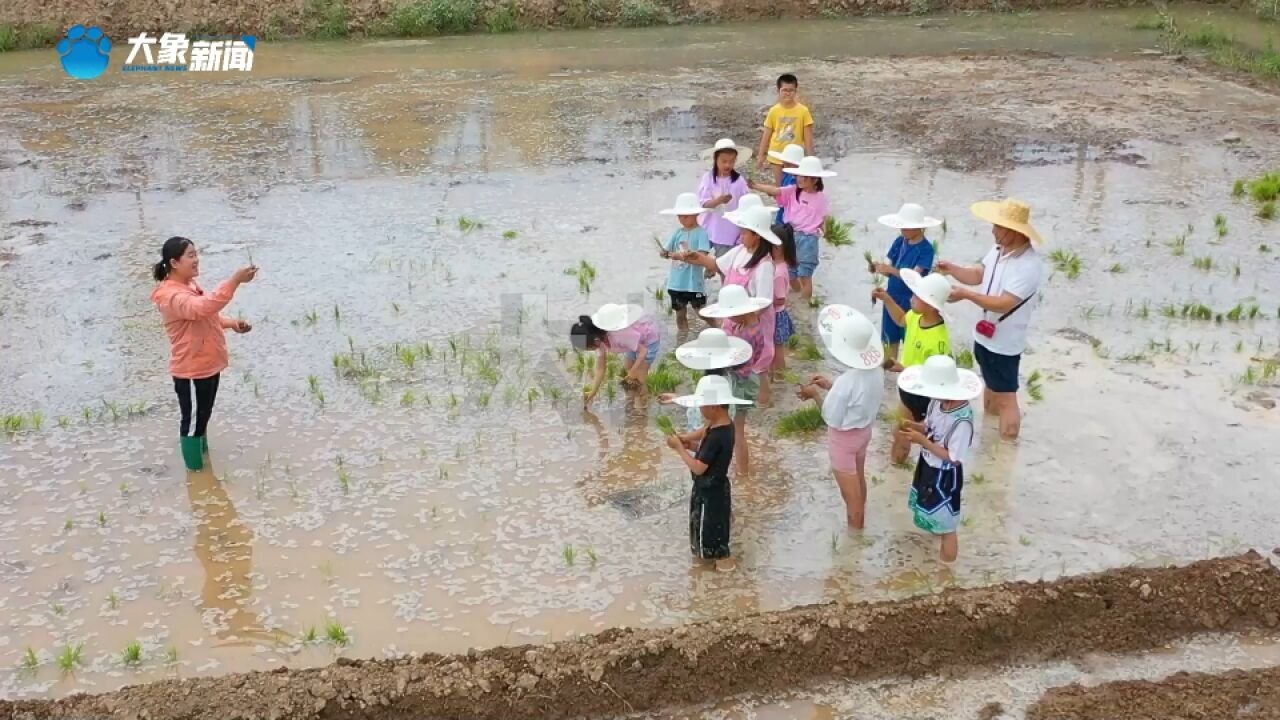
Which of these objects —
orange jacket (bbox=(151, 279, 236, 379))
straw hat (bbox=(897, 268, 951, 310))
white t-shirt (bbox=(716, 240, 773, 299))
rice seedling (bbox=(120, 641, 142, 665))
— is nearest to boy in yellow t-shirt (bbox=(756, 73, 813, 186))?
white t-shirt (bbox=(716, 240, 773, 299))

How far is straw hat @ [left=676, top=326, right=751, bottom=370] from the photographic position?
5.98 m

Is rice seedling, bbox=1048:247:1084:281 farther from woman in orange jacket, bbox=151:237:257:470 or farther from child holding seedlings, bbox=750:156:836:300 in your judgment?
woman in orange jacket, bbox=151:237:257:470

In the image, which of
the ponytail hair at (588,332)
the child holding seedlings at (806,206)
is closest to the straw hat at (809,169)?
the child holding seedlings at (806,206)

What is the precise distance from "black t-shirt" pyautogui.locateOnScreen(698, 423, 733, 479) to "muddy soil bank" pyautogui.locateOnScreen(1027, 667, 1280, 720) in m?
1.75

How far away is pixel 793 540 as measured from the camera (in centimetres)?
597

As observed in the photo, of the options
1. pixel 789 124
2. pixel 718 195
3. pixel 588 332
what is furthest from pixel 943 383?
pixel 789 124

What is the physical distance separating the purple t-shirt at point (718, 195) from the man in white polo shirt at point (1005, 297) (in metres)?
2.02

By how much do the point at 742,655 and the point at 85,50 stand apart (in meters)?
19.5

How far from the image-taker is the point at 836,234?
33.4 ft

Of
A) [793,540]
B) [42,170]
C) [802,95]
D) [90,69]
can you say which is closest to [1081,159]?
[802,95]

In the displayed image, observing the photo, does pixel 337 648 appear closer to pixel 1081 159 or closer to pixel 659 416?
pixel 659 416

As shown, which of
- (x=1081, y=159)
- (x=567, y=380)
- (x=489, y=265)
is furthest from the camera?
(x=1081, y=159)

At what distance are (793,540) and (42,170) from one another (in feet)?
35.1

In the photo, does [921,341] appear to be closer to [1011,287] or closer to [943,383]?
[1011,287]
